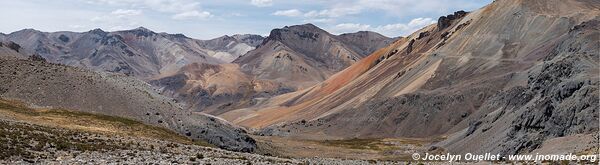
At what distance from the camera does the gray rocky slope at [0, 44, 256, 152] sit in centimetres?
8506

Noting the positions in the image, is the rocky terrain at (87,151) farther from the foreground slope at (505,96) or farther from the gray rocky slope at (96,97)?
the foreground slope at (505,96)

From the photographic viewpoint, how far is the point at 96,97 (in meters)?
89.2

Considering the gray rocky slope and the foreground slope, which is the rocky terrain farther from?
the foreground slope

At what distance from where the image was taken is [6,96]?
82938 mm

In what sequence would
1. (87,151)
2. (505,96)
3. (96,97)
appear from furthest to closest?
(505,96) < (96,97) < (87,151)

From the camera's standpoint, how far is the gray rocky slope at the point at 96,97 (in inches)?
3349

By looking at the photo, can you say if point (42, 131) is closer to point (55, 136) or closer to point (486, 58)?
point (55, 136)

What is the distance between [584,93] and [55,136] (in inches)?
2651

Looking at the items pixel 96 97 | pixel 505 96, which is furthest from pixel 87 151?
pixel 505 96

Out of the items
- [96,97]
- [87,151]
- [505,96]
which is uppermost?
[87,151]

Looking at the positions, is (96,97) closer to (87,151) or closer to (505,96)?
(87,151)

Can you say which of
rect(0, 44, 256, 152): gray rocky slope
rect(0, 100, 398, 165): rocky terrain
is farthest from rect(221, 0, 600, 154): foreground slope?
rect(0, 100, 398, 165): rocky terrain

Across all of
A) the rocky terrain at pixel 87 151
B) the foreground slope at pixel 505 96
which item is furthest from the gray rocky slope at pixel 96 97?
the foreground slope at pixel 505 96

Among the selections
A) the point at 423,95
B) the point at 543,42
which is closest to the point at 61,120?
the point at 423,95
